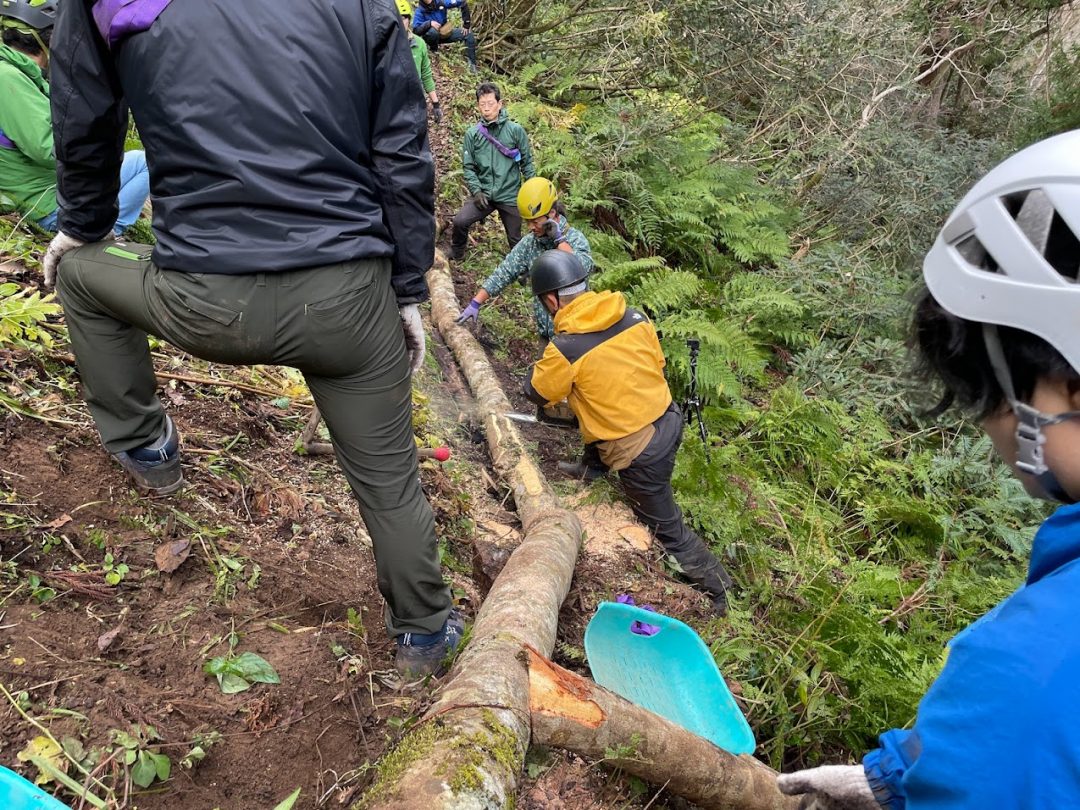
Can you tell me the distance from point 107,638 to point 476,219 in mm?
6581

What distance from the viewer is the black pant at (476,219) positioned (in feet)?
26.5

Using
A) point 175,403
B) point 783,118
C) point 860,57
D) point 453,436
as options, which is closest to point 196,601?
point 175,403

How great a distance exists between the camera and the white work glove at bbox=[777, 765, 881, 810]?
194 centimetres

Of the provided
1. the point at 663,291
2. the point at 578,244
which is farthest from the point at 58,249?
the point at 663,291

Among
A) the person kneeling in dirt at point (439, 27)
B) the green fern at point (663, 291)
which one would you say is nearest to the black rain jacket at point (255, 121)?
the green fern at point (663, 291)

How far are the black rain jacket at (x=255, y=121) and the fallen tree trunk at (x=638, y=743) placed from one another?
166cm

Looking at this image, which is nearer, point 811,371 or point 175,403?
point 175,403

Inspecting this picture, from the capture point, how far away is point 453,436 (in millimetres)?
5105

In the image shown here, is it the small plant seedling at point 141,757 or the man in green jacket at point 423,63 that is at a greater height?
the man in green jacket at point 423,63

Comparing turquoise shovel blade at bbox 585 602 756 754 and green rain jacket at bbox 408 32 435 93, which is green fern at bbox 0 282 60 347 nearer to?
turquoise shovel blade at bbox 585 602 756 754

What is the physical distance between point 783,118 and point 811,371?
5.27m

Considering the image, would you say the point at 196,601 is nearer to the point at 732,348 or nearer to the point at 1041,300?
the point at 1041,300

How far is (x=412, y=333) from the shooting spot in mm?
2711

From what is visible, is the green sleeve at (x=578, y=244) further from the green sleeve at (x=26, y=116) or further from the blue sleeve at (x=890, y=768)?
the blue sleeve at (x=890, y=768)
